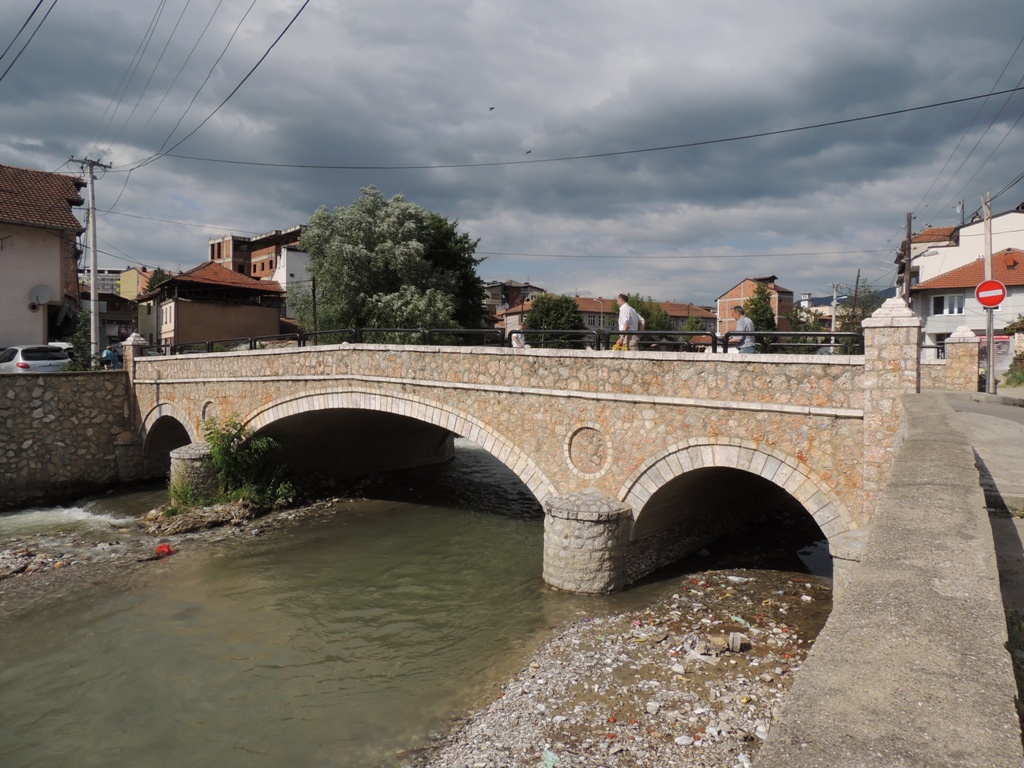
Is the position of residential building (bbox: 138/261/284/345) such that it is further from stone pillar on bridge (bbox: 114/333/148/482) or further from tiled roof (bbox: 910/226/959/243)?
tiled roof (bbox: 910/226/959/243)

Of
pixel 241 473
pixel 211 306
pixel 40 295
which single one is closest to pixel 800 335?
pixel 241 473

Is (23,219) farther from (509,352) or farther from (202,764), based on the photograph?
(202,764)

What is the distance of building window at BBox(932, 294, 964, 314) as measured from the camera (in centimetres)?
3481

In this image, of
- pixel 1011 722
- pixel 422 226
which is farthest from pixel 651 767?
pixel 422 226

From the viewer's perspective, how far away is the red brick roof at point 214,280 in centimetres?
3452

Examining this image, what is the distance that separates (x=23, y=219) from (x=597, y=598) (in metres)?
26.8

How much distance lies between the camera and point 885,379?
8273 millimetres

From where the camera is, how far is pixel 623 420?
35.0ft

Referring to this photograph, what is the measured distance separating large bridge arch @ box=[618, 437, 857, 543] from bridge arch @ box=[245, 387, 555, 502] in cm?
188

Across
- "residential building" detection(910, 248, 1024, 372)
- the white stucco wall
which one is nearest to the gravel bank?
the white stucco wall

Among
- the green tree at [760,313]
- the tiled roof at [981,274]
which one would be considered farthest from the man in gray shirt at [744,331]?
the green tree at [760,313]

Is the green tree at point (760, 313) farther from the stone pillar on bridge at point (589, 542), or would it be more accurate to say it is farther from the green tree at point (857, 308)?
the stone pillar on bridge at point (589, 542)

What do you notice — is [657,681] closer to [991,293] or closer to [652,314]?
[991,293]

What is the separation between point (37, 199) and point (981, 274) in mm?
43601
